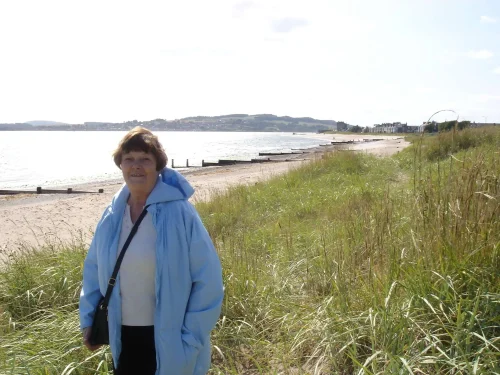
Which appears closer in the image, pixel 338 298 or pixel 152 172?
pixel 152 172

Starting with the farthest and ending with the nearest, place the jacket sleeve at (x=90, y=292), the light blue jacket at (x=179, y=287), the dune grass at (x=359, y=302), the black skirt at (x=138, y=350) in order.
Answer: the dune grass at (x=359, y=302) → the jacket sleeve at (x=90, y=292) → the black skirt at (x=138, y=350) → the light blue jacket at (x=179, y=287)

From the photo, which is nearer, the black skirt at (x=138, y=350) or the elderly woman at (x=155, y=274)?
the elderly woman at (x=155, y=274)

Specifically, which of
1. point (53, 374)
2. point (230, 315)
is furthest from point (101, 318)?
point (230, 315)

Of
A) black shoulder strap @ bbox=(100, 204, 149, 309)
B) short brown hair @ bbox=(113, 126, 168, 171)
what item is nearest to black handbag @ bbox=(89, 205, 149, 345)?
black shoulder strap @ bbox=(100, 204, 149, 309)

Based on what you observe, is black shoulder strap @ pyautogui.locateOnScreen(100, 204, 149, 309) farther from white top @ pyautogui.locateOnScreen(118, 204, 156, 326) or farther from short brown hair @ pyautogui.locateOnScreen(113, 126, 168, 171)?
short brown hair @ pyautogui.locateOnScreen(113, 126, 168, 171)

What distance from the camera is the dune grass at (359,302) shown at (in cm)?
269

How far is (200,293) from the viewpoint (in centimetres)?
225

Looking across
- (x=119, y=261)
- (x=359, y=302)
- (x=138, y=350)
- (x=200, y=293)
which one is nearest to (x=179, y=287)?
(x=200, y=293)

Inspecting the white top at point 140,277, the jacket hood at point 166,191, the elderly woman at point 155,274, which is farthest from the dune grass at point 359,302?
the jacket hood at point 166,191

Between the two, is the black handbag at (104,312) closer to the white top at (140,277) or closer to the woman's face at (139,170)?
the white top at (140,277)

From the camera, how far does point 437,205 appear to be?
132 inches

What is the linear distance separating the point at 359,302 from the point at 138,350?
5.38ft

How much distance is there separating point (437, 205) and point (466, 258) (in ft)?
1.76

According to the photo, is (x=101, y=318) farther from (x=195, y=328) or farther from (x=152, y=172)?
(x=152, y=172)
